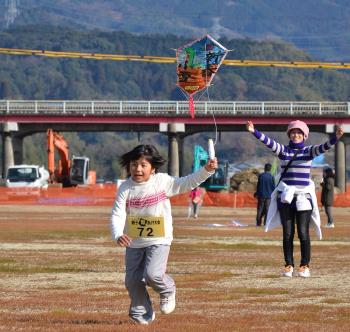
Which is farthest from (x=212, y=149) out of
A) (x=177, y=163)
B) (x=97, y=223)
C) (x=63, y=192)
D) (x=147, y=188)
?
(x=177, y=163)

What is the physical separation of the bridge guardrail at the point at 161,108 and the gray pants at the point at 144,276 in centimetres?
9229

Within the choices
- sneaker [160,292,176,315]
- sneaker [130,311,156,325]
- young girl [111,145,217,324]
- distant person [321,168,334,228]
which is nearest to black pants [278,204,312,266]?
sneaker [160,292,176,315]

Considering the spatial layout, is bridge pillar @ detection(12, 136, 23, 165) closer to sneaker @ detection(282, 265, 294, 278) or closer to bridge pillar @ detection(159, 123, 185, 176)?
bridge pillar @ detection(159, 123, 185, 176)

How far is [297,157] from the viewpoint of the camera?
63.4 ft

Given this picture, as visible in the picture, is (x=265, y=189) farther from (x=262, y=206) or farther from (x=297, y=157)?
(x=297, y=157)

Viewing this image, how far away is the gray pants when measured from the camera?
13.8 metres

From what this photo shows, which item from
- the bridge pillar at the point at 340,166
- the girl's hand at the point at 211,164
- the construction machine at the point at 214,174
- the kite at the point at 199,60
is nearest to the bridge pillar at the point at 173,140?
the construction machine at the point at 214,174

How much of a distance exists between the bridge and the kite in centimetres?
8181

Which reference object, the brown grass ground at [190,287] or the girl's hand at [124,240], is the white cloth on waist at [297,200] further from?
the girl's hand at [124,240]

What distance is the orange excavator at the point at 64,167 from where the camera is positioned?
3666 inches

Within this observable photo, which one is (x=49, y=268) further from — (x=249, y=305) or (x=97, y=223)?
(x=97, y=223)

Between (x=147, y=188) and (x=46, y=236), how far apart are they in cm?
1932

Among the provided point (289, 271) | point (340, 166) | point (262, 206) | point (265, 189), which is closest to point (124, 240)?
point (289, 271)


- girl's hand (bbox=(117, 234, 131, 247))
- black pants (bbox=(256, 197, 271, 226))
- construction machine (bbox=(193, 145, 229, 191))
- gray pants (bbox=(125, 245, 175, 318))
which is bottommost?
construction machine (bbox=(193, 145, 229, 191))
